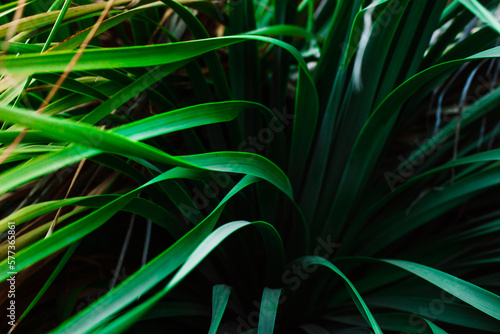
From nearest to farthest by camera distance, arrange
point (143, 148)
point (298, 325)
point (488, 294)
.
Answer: point (143, 148), point (488, 294), point (298, 325)

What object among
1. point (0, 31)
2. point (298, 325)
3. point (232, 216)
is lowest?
point (298, 325)

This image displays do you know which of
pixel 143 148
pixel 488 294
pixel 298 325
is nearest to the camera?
pixel 143 148

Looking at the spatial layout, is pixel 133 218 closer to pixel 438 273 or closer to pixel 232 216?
pixel 232 216

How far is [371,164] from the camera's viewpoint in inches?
20.1

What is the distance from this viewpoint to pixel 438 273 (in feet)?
1.30

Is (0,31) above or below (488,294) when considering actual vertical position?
above

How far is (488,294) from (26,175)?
432mm

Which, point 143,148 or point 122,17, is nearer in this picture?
point 143,148

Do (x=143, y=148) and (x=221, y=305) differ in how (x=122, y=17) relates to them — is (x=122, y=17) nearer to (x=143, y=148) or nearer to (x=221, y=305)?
(x=143, y=148)

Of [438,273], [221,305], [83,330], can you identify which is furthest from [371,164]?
[83,330]

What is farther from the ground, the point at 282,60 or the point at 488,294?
the point at 282,60

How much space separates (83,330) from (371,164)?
0.40 meters

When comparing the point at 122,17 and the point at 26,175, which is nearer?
the point at 26,175

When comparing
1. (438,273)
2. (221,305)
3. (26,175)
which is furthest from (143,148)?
(438,273)
